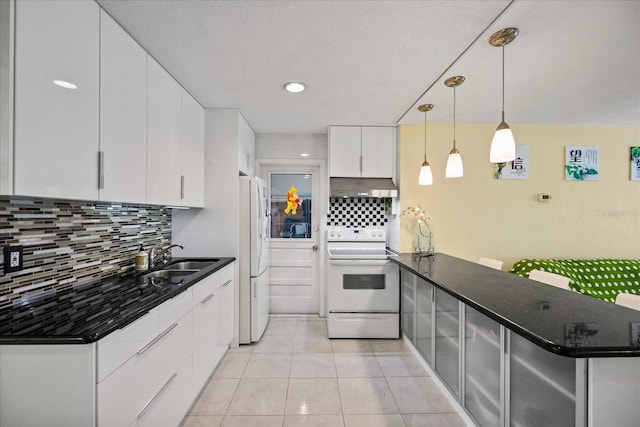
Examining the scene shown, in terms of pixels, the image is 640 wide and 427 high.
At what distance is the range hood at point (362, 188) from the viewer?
3305mm

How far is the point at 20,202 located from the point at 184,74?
1.33 m

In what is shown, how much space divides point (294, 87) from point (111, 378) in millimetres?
2175

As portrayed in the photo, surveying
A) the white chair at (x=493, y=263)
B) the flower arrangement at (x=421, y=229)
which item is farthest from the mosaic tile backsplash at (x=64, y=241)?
the white chair at (x=493, y=263)

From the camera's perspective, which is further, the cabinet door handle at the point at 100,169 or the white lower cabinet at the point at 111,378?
the cabinet door handle at the point at 100,169

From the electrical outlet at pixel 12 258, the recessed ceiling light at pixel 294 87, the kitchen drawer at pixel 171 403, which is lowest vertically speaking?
→ the kitchen drawer at pixel 171 403

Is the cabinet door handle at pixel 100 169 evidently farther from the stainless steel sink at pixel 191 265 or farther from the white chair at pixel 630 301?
the white chair at pixel 630 301

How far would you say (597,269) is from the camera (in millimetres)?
3246

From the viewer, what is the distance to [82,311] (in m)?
1.34

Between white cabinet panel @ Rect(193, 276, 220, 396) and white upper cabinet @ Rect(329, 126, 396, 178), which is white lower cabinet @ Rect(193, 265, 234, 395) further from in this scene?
white upper cabinet @ Rect(329, 126, 396, 178)

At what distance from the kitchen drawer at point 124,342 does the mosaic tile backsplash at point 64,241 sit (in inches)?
23.4

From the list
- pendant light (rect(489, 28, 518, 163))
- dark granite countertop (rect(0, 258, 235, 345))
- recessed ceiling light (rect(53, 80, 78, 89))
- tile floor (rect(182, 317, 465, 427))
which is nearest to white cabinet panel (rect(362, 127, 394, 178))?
pendant light (rect(489, 28, 518, 163))

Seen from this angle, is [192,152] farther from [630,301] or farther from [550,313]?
[630,301]

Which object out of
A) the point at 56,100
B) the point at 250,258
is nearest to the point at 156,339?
the point at 56,100

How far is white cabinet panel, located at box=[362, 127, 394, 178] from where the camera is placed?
3482 mm
